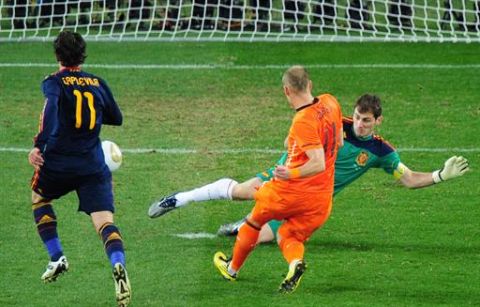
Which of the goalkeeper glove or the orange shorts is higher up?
the goalkeeper glove

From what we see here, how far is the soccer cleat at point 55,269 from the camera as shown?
387 inches

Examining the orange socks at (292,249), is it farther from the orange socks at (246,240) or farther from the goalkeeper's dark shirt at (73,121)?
the goalkeeper's dark shirt at (73,121)

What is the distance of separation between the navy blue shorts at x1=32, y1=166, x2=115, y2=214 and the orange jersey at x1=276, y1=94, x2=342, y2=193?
1.20 meters

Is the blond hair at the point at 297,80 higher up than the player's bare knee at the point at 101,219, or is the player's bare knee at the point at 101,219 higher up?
the blond hair at the point at 297,80

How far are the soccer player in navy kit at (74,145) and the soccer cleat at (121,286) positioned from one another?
9 cm

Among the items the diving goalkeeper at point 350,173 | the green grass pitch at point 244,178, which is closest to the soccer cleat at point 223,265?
the green grass pitch at point 244,178

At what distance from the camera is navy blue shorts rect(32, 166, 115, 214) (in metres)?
9.83

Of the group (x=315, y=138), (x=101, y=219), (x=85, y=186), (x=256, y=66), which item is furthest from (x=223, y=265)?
(x=256, y=66)

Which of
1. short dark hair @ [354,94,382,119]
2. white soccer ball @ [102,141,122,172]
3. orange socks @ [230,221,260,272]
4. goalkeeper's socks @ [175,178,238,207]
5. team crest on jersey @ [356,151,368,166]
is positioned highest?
short dark hair @ [354,94,382,119]

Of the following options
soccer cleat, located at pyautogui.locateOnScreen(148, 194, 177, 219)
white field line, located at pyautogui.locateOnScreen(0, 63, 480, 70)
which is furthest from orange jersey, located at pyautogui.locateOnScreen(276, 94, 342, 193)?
white field line, located at pyautogui.locateOnScreen(0, 63, 480, 70)

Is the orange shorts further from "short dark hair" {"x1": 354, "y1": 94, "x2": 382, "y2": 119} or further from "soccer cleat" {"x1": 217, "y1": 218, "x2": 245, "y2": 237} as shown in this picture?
"soccer cleat" {"x1": 217, "y1": 218, "x2": 245, "y2": 237}

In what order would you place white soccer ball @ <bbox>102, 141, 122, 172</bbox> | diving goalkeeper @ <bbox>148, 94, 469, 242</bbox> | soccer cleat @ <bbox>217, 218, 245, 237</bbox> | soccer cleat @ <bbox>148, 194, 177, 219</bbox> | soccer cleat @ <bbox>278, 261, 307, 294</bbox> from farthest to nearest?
soccer cleat @ <bbox>217, 218, 245, 237</bbox>
soccer cleat @ <bbox>148, 194, 177, 219</bbox>
diving goalkeeper @ <bbox>148, 94, 469, 242</bbox>
white soccer ball @ <bbox>102, 141, 122, 172</bbox>
soccer cleat @ <bbox>278, 261, 307, 294</bbox>

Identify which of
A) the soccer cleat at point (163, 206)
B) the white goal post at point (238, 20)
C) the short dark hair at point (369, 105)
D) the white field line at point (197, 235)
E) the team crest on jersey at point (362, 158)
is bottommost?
the white field line at point (197, 235)

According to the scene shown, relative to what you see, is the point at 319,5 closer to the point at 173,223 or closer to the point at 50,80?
the point at 173,223
